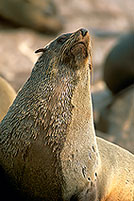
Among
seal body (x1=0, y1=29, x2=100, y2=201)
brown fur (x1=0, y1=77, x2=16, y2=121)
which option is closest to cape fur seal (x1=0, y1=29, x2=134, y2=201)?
seal body (x1=0, y1=29, x2=100, y2=201)

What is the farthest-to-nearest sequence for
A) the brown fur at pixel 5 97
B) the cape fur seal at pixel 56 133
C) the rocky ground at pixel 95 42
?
the rocky ground at pixel 95 42 → the brown fur at pixel 5 97 → the cape fur seal at pixel 56 133

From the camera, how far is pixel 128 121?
23.8 ft

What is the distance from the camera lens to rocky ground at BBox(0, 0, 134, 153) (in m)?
7.55

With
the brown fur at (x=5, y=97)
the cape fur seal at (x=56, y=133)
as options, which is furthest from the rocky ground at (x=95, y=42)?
the cape fur seal at (x=56, y=133)

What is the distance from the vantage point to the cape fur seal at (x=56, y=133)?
2.83m

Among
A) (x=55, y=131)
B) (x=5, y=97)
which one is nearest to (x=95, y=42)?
(x=5, y=97)

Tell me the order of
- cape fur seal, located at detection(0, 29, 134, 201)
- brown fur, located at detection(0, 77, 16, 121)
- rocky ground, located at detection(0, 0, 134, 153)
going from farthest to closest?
1. rocky ground, located at detection(0, 0, 134, 153)
2. brown fur, located at detection(0, 77, 16, 121)
3. cape fur seal, located at detection(0, 29, 134, 201)

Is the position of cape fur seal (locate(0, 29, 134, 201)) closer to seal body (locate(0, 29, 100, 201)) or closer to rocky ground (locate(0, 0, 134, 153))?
seal body (locate(0, 29, 100, 201))

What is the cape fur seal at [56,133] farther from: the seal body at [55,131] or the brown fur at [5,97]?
the brown fur at [5,97]

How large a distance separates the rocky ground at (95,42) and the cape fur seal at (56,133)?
9.86 ft

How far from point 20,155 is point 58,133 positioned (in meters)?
0.26

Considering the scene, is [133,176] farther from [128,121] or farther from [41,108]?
[128,121]

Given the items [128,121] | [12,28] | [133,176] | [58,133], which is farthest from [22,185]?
[12,28]

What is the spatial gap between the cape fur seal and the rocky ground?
3.00 meters
